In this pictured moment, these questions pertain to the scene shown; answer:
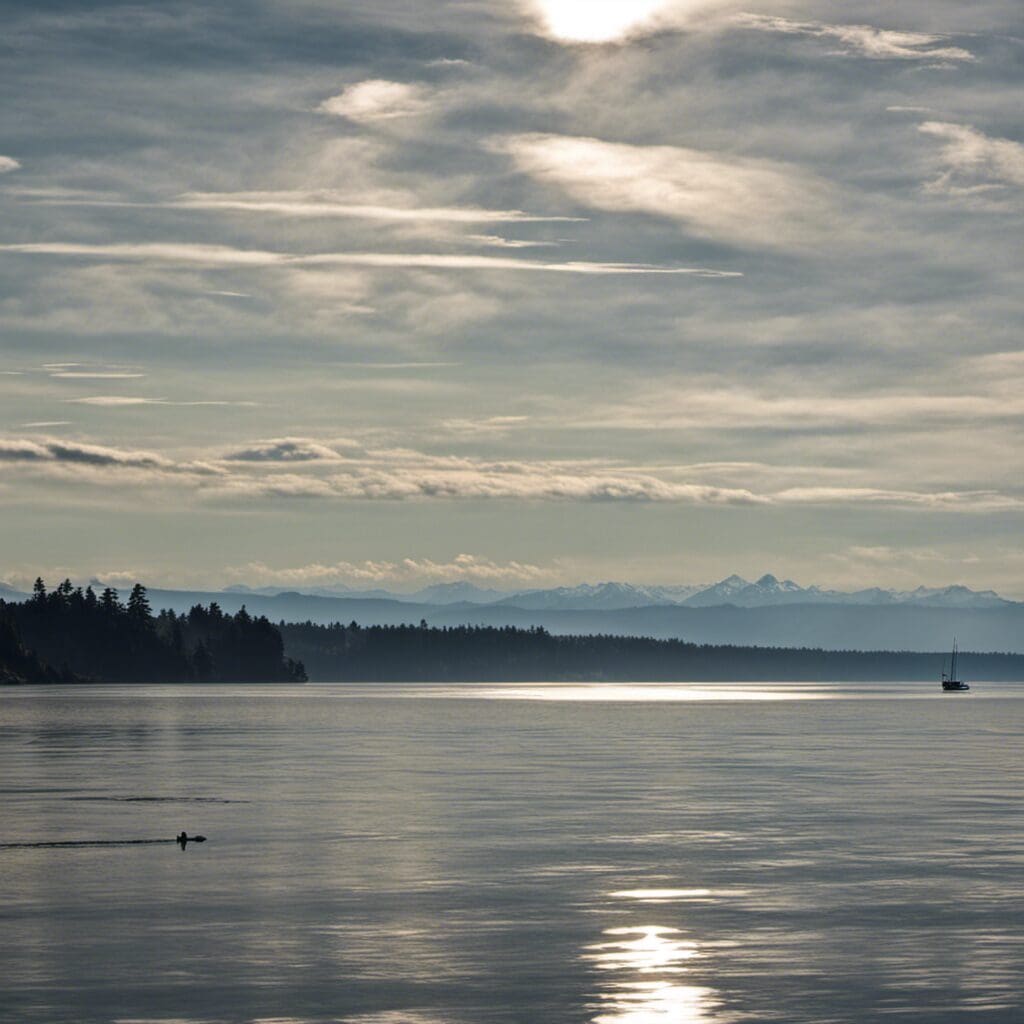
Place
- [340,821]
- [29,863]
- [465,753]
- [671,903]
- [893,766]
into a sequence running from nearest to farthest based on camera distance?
[671,903] → [29,863] → [340,821] → [893,766] → [465,753]

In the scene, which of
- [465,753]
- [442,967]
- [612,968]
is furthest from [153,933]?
[465,753]

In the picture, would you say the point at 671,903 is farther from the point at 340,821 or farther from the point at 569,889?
the point at 340,821

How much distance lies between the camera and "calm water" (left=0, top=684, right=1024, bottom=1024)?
35188mm

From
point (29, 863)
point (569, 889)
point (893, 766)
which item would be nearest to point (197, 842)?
point (29, 863)

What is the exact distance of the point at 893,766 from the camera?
357 ft

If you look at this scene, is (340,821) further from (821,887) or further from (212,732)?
(212,732)

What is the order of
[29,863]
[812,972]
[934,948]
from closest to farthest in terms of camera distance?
[812,972] < [934,948] < [29,863]

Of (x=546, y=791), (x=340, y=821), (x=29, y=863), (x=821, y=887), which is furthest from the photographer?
(x=546, y=791)

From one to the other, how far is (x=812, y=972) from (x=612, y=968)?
409 centimetres

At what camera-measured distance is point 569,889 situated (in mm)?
50750

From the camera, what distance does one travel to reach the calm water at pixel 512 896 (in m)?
35.2

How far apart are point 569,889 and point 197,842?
1675cm

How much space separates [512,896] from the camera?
162 ft

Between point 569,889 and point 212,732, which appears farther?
point 212,732
